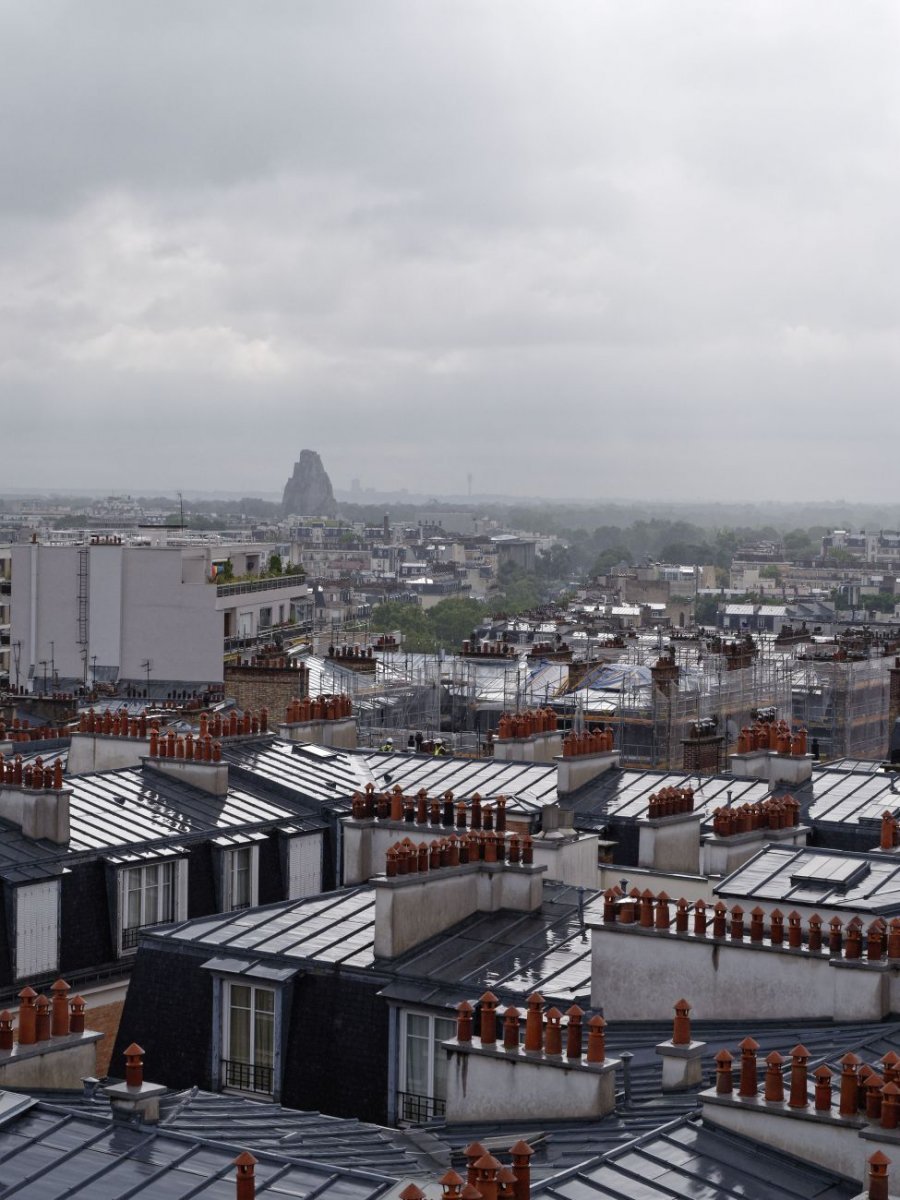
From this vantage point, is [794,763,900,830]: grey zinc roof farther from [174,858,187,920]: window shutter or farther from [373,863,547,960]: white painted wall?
[174,858,187,920]: window shutter

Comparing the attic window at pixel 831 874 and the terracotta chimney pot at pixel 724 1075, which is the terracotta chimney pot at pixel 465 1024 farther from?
the attic window at pixel 831 874

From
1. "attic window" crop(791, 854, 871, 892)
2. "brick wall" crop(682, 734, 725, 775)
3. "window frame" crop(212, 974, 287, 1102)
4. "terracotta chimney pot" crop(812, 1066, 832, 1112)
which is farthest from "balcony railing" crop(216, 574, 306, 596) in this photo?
"terracotta chimney pot" crop(812, 1066, 832, 1112)

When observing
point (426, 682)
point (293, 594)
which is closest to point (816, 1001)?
point (426, 682)

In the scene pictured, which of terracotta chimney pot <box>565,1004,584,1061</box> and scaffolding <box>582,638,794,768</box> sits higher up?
terracotta chimney pot <box>565,1004,584,1061</box>

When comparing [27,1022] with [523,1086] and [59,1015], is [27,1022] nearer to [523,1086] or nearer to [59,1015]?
[59,1015]

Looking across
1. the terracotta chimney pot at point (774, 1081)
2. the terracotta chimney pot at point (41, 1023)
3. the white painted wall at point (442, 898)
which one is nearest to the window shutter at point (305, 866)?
the white painted wall at point (442, 898)

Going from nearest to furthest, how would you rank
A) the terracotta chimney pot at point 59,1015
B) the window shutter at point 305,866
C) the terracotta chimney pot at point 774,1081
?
the terracotta chimney pot at point 774,1081 < the terracotta chimney pot at point 59,1015 < the window shutter at point 305,866
